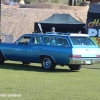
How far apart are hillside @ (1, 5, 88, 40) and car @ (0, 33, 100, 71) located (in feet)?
84.9

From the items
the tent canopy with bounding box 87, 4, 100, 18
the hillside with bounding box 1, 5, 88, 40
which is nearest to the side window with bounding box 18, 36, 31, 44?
the tent canopy with bounding box 87, 4, 100, 18

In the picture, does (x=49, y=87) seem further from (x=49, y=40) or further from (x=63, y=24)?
(x=63, y=24)

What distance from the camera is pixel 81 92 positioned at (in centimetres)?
1139

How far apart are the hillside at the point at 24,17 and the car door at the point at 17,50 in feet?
83.3

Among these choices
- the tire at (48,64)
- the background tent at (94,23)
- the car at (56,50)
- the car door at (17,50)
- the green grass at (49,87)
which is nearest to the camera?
the green grass at (49,87)

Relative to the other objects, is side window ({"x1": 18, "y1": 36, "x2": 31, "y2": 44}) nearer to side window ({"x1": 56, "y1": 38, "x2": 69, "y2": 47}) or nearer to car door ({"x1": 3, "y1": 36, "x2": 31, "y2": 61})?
car door ({"x1": 3, "y1": 36, "x2": 31, "y2": 61})

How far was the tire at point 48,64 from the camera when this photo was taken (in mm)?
17484

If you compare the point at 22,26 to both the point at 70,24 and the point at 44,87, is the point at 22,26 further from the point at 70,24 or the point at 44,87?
the point at 44,87

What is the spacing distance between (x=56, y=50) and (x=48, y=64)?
2.43 ft

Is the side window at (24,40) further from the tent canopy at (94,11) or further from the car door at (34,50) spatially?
the tent canopy at (94,11)

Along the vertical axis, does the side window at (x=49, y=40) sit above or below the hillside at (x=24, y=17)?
above

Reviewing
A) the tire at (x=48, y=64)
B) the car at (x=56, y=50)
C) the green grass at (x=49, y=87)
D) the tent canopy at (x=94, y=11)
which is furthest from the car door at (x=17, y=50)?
the tent canopy at (x=94, y=11)

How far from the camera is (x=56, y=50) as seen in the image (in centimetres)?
1728

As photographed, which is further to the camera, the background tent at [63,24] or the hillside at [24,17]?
the hillside at [24,17]
